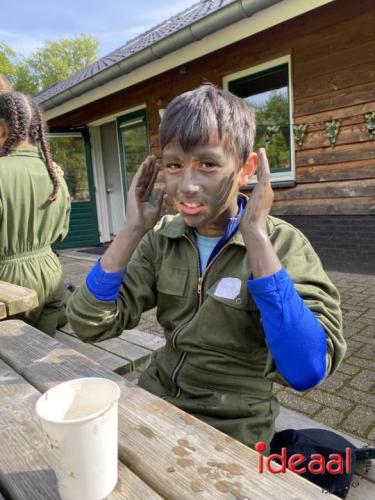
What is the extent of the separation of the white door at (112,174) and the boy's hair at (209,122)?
7.89m

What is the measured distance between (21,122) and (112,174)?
7181mm

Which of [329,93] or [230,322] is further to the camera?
[329,93]

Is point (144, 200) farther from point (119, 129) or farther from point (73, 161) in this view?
point (73, 161)

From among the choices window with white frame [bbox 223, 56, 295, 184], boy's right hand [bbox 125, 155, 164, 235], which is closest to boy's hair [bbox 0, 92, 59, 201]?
boy's right hand [bbox 125, 155, 164, 235]

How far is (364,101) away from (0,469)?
4.59m

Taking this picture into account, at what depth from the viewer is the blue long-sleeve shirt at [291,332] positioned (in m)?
Answer: 0.92

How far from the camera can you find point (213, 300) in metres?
1.19

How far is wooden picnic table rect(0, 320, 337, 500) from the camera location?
68cm

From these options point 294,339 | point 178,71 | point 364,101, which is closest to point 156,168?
point 294,339

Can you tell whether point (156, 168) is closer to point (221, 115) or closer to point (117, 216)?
point (221, 115)

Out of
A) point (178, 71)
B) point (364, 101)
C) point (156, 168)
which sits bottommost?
point (156, 168)

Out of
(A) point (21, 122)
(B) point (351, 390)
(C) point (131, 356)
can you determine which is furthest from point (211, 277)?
(B) point (351, 390)

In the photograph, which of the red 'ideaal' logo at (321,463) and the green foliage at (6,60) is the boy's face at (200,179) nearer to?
the red 'ideaal' logo at (321,463)

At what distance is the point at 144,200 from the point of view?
1.31 m
